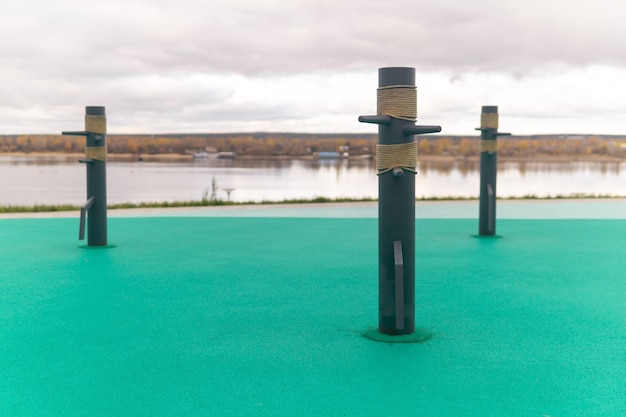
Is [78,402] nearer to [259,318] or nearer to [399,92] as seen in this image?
[259,318]

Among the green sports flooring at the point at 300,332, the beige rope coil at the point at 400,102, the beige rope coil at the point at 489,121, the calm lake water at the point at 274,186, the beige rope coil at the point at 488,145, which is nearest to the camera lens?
the green sports flooring at the point at 300,332

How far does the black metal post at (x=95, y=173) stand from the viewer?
311 inches

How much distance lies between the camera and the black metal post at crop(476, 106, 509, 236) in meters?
8.64

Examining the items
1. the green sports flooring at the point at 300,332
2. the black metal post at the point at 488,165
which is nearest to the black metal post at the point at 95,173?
the green sports flooring at the point at 300,332

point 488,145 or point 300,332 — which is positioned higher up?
point 488,145

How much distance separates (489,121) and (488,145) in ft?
0.92

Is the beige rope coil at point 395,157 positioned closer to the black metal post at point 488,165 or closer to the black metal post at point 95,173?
the black metal post at point 95,173

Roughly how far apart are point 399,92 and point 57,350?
2.37 m

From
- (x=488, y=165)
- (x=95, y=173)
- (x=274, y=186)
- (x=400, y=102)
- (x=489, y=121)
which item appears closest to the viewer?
(x=400, y=102)

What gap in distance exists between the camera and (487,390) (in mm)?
3490

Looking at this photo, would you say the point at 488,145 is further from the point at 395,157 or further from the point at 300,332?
the point at 300,332

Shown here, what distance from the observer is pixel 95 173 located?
316 inches

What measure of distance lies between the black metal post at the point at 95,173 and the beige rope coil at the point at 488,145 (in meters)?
4.18

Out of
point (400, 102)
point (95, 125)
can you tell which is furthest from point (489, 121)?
point (400, 102)
